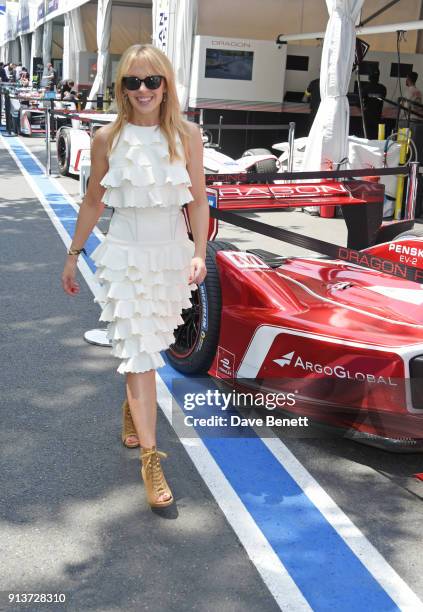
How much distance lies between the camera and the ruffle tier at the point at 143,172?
107 inches

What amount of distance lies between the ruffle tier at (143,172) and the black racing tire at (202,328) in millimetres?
1099

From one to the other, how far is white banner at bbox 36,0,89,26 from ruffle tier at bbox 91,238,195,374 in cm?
2035

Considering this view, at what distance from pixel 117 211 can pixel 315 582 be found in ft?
4.92

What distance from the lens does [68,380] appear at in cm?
420

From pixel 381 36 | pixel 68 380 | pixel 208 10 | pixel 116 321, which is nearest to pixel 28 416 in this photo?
pixel 68 380

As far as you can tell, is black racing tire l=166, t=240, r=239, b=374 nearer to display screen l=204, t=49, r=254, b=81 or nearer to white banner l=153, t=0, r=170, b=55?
display screen l=204, t=49, r=254, b=81

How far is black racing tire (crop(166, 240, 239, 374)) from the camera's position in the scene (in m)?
3.81

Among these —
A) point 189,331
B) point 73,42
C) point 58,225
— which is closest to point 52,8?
point 73,42

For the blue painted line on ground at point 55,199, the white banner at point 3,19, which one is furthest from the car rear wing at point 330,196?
the white banner at point 3,19

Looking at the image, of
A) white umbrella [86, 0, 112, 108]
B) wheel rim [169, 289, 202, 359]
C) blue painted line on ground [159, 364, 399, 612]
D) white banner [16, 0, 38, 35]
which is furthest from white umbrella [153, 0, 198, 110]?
white banner [16, 0, 38, 35]

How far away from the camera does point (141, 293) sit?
9.23ft

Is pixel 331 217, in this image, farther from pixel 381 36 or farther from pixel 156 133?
pixel 381 36

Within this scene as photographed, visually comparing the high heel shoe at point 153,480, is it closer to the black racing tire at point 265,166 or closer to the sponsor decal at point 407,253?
the sponsor decal at point 407,253

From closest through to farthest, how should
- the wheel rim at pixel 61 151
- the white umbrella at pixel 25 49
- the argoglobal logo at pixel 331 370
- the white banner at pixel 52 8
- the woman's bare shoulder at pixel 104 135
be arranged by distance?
1. the woman's bare shoulder at pixel 104 135
2. the argoglobal logo at pixel 331 370
3. the wheel rim at pixel 61 151
4. the white banner at pixel 52 8
5. the white umbrella at pixel 25 49
